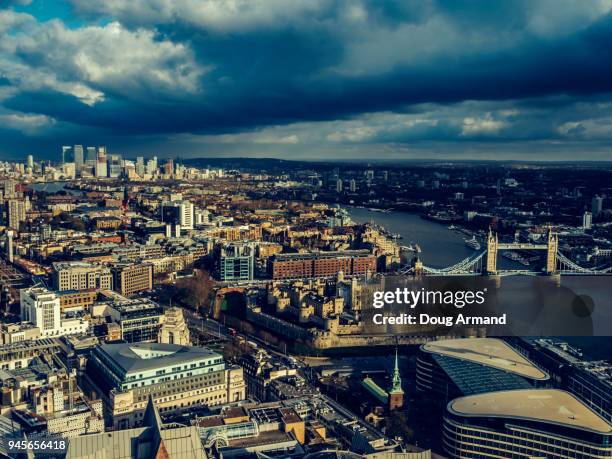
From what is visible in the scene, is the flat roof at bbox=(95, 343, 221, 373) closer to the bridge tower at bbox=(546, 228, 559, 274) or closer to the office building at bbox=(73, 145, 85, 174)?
the bridge tower at bbox=(546, 228, 559, 274)

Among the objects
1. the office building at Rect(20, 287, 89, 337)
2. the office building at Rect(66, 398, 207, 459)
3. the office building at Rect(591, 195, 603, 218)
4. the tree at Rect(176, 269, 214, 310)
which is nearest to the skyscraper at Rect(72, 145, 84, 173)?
the office building at Rect(591, 195, 603, 218)

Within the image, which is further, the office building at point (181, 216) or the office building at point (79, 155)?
the office building at point (79, 155)

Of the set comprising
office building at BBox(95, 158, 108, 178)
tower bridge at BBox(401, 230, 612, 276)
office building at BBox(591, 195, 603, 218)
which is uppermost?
office building at BBox(95, 158, 108, 178)

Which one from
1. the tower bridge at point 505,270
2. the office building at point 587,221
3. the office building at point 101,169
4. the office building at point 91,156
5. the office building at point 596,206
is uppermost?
the office building at point 91,156

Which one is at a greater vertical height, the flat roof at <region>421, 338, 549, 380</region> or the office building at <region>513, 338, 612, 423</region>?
the flat roof at <region>421, 338, 549, 380</region>

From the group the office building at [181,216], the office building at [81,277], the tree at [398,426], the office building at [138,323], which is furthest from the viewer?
the office building at [181,216]

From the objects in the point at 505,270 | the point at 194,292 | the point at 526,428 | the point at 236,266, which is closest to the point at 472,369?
the point at 526,428

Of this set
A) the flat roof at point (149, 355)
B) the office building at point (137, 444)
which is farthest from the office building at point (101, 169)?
the office building at point (137, 444)

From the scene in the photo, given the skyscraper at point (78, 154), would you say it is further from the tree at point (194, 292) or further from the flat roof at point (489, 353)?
the flat roof at point (489, 353)
